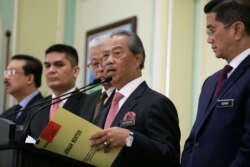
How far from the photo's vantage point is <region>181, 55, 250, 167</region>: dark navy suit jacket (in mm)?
2379

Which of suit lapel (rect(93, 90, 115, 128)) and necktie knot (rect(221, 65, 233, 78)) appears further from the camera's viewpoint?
suit lapel (rect(93, 90, 115, 128))

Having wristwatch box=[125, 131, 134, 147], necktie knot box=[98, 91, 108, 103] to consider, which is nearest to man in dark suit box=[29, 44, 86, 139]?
necktie knot box=[98, 91, 108, 103]

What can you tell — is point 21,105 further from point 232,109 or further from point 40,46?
point 232,109

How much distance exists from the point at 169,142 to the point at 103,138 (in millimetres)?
450

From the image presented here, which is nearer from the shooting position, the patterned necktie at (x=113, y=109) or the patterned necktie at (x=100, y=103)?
the patterned necktie at (x=113, y=109)

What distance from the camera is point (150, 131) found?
8.96 ft

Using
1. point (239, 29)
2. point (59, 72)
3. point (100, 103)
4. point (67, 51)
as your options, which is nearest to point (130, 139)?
point (239, 29)

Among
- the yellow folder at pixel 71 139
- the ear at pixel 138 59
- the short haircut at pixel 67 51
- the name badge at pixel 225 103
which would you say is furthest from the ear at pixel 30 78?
the name badge at pixel 225 103

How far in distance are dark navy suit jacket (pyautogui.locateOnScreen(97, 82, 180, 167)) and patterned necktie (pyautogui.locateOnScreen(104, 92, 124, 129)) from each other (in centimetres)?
6

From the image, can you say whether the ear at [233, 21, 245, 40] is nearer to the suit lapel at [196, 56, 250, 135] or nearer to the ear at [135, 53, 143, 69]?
the suit lapel at [196, 56, 250, 135]

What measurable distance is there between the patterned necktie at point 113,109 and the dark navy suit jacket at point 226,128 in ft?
1.80

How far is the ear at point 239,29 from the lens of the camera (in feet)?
8.40

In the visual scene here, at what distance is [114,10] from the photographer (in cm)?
551

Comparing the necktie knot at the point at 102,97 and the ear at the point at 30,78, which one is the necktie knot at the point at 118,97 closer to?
the necktie knot at the point at 102,97
